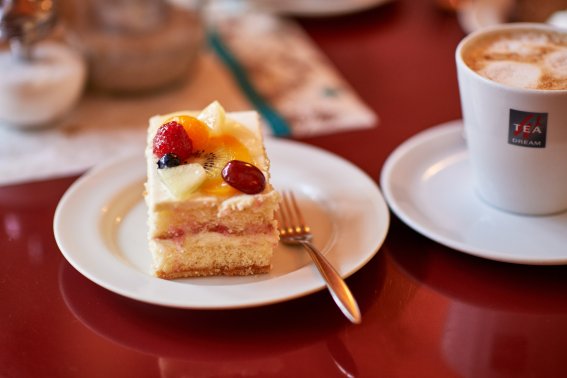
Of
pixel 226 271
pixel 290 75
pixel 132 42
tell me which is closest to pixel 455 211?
pixel 226 271

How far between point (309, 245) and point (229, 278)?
12 centimetres

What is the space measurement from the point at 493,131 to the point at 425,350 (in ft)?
1.21

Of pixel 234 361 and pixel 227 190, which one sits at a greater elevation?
pixel 227 190

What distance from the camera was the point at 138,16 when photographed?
1.64 metres

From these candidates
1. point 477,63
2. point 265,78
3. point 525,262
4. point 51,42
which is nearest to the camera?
point 525,262

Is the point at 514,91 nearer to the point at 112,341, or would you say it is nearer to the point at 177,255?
the point at 177,255

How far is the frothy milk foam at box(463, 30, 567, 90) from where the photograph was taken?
1.10m

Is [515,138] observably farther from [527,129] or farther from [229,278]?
[229,278]

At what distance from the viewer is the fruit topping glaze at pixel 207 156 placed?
3.16 feet

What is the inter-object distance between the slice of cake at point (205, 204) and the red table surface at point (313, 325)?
0.07 metres

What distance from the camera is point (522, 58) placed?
1.17 meters

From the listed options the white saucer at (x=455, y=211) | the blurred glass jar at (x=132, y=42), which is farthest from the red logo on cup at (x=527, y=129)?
the blurred glass jar at (x=132, y=42)

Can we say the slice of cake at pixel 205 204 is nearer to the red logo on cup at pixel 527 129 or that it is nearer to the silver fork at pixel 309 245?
the silver fork at pixel 309 245

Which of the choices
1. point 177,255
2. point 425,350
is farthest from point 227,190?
point 425,350
